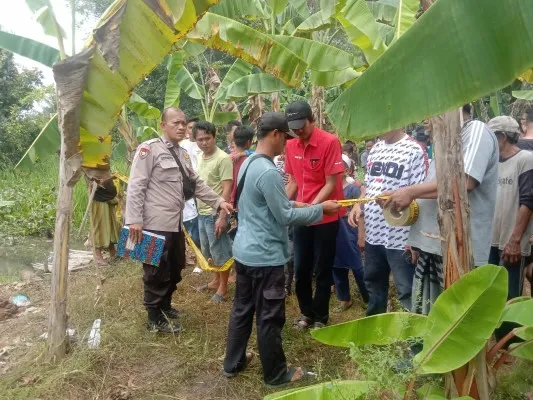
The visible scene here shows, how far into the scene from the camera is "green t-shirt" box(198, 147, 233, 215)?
5.02m

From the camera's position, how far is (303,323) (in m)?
4.20

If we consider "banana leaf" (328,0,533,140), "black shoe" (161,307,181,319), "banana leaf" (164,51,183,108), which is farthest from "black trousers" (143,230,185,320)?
"banana leaf" (164,51,183,108)

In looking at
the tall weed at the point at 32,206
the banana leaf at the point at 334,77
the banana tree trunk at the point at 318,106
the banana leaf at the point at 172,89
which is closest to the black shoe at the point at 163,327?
the banana leaf at the point at 334,77

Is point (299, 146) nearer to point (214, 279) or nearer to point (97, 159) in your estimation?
point (97, 159)

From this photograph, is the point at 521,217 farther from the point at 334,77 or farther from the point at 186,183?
the point at 186,183

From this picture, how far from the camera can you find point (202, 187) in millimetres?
4461

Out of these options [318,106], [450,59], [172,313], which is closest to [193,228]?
[172,313]

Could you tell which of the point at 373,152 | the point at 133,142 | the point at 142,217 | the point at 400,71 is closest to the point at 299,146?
the point at 373,152

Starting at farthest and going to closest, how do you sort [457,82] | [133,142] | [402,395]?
[133,142] → [402,395] → [457,82]

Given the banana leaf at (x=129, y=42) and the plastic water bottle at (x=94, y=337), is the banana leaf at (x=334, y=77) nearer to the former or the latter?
the banana leaf at (x=129, y=42)

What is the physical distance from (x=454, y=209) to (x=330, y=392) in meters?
1.02

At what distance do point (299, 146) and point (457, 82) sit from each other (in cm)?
258

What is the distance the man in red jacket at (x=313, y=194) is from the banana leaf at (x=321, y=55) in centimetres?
108

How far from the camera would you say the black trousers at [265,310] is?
10.6 ft
